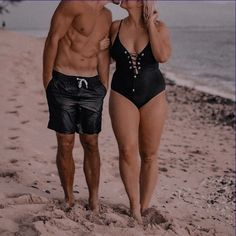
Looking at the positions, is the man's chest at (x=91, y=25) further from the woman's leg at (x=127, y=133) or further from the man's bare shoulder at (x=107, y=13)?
the woman's leg at (x=127, y=133)

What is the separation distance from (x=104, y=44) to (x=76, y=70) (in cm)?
31

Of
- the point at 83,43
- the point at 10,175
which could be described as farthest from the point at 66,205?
the point at 83,43

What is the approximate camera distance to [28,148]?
6.02m

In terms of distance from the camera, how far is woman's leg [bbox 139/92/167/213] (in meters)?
3.84

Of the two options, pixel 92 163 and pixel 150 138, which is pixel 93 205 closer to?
pixel 92 163

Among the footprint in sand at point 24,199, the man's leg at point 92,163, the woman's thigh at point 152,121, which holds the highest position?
the woman's thigh at point 152,121

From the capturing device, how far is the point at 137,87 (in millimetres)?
3779

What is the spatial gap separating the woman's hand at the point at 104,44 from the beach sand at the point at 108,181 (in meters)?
1.38

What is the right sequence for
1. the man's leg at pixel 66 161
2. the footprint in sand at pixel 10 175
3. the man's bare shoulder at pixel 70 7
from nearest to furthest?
1. the man's bare shoulder at pixel 70 7
2. the man's leg at pixel 66 161
3. the footprint in sand at pixel 10 175

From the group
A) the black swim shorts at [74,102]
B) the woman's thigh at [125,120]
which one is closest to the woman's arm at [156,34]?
the woman's thigh at [125,120]

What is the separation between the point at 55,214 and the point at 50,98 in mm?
946

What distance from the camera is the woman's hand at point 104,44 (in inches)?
146

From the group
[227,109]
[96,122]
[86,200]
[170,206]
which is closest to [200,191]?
[170,206]

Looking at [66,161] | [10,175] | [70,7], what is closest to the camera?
[70,7]
